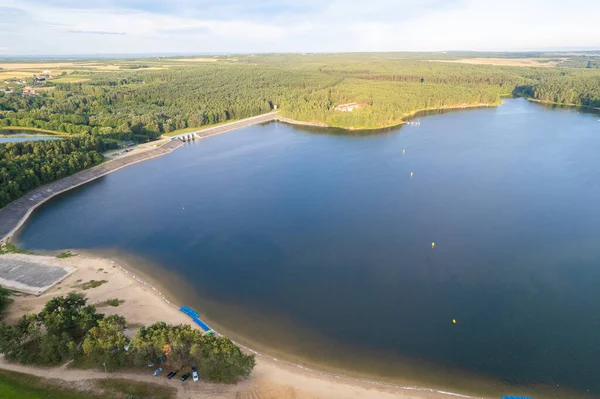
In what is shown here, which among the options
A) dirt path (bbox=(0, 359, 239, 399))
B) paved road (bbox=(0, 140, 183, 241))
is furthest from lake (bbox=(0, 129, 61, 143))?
dirt path (bbox=(0, 359, 239, 399))

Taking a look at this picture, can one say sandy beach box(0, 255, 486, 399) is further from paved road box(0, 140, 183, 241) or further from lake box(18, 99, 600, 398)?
paved road box(0, 140, 183, 241)

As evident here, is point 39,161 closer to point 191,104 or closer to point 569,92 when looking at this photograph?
point 191,104

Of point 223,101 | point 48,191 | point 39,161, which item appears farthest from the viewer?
point 223,101

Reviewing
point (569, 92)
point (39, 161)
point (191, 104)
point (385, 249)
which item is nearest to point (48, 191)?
point (39, 161)

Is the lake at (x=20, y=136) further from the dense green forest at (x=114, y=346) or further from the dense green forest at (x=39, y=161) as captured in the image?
the dense green forest at (x=114, y=346)

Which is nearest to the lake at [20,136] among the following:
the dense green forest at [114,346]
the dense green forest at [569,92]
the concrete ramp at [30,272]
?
the concrete ramp at [30,272]

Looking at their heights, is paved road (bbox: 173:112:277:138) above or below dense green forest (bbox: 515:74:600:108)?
below
